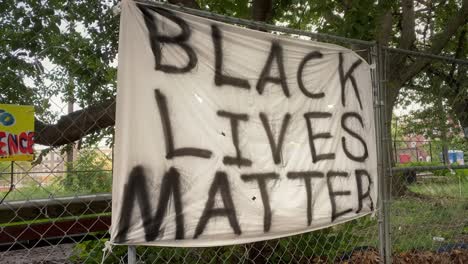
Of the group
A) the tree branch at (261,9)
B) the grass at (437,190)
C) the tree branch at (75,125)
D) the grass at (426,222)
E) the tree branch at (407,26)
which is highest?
the tree branch at (407,26)

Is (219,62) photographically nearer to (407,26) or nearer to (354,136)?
(354,136)

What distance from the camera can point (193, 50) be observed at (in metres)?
2.20

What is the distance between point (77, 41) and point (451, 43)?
27.9ft

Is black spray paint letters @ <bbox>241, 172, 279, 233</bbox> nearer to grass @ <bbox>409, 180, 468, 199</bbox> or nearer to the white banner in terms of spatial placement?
the white banner

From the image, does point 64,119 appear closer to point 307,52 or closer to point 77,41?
point 77,41

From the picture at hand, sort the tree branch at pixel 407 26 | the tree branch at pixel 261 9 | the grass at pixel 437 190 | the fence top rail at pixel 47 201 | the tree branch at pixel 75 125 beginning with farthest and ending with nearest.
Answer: the tree branch at pixel 407 26, the grass at pixel 437 190, the tree branch at pixel 261 9, the tree branch at pixel 75 125, the fence top rail at pixel 47 201

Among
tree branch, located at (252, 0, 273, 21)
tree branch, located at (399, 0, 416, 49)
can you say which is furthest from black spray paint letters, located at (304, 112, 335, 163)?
tree branch, located at (399, 0, 416, 49)

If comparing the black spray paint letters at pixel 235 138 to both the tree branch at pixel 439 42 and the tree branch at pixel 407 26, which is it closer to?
the tree branch at pixel 439 42

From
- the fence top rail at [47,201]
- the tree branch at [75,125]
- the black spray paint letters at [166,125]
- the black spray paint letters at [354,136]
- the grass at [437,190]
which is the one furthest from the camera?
the grass at [437,190]

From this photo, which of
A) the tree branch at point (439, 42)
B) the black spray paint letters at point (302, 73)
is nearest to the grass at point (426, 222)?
the tree branch at point (439, 42)

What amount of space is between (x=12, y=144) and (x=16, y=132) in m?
0.05

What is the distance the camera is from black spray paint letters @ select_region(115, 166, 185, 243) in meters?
1.92

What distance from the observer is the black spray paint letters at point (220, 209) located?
2145 millimetres

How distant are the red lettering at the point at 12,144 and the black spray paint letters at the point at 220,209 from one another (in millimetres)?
912
